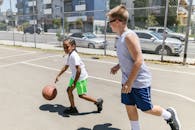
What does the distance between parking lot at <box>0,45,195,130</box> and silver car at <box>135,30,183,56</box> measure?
4717mm

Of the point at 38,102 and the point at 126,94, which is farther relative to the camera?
the point at 38,102

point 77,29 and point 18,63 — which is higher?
point 77,29

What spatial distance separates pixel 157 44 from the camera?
1588cm

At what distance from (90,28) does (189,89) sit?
22.2 meters

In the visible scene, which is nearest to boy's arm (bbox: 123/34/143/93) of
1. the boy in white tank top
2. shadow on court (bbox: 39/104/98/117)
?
the boy in white tank top

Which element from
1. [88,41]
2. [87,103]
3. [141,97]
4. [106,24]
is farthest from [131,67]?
[88,41]

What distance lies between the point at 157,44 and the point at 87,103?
1091 cm

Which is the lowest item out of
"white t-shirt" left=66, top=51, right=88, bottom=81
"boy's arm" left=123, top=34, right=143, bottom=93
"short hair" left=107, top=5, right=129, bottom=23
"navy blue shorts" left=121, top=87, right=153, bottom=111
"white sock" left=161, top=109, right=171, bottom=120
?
"white sock" left=161, top=109, right=171, bottom=120

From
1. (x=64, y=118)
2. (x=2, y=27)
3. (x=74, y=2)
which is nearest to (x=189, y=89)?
(x=64, y=118)

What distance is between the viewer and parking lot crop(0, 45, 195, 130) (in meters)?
4.76

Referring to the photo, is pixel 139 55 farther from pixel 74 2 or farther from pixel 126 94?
pixel 74 2

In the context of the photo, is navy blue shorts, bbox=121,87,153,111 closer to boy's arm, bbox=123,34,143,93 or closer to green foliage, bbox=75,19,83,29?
boy's arm, bbox=123,34,143,93

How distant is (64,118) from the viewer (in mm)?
5066

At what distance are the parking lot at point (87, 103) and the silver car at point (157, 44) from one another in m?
4.72
